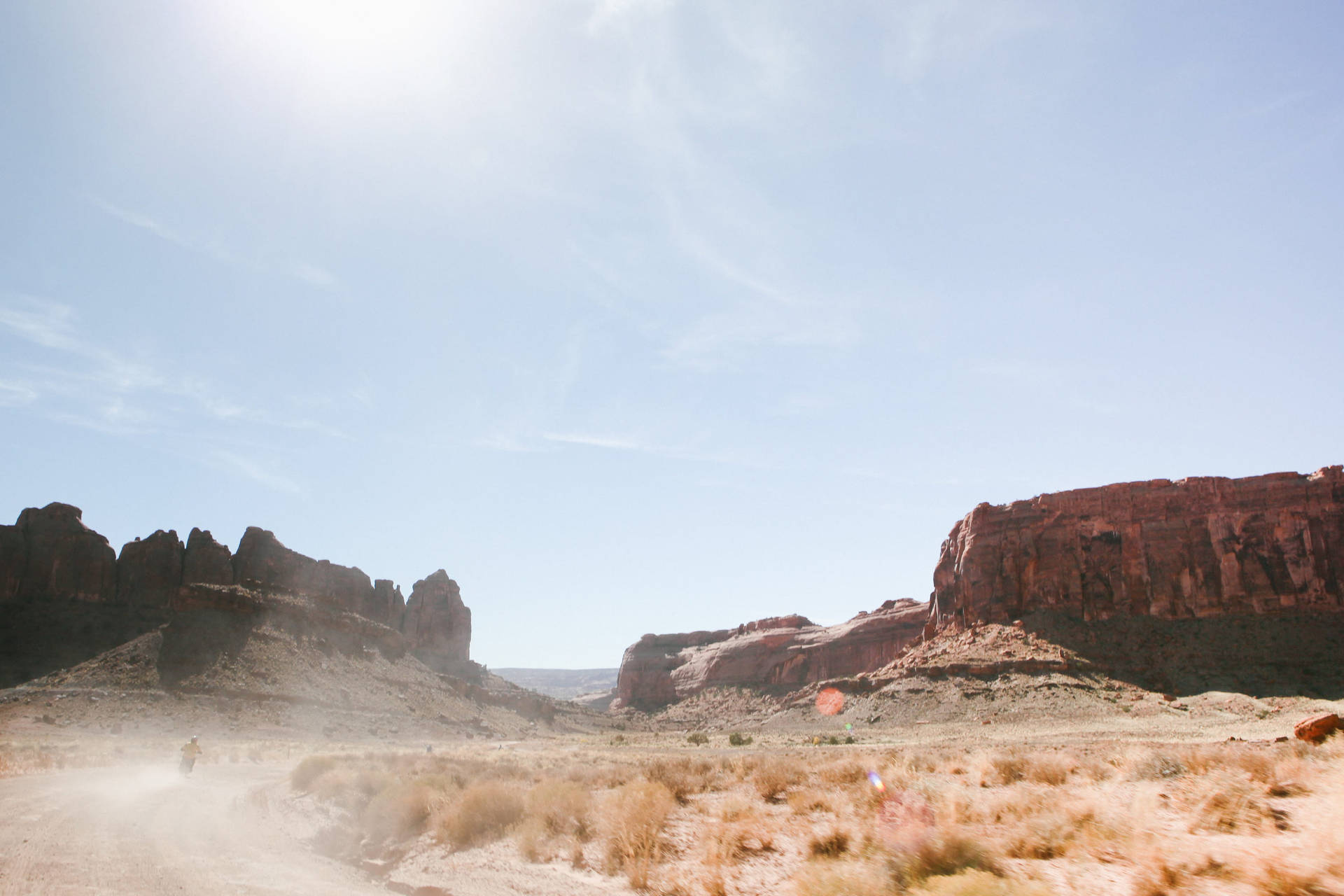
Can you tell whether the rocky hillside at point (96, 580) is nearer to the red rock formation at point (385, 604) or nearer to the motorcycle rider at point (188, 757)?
the red rock formation at point (385, 604)

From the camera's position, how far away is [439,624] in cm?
11219

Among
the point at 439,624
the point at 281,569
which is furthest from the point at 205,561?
the point at 439,624

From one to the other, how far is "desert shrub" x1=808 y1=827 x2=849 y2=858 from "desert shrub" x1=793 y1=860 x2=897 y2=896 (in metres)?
1.37

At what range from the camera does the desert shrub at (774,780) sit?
15.2 metres

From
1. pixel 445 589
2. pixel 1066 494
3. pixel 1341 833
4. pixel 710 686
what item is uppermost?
pixel 1066 494

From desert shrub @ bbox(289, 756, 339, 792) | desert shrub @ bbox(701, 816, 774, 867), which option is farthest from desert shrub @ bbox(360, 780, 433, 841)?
desert shrub @ bbox(701, 816, 774, 867)

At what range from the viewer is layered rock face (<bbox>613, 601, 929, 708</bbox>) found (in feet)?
324

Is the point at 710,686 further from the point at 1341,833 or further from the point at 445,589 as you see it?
the point at 1341,833

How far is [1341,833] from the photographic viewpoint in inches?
231

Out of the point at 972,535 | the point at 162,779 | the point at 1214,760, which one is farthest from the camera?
the point at 972,535

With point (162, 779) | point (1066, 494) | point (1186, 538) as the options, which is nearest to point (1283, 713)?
point (1186, 538)

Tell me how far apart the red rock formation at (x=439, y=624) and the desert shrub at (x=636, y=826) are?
A: 97.7 metres

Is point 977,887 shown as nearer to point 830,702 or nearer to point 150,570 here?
point 830,702

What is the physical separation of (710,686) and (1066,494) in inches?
2379
